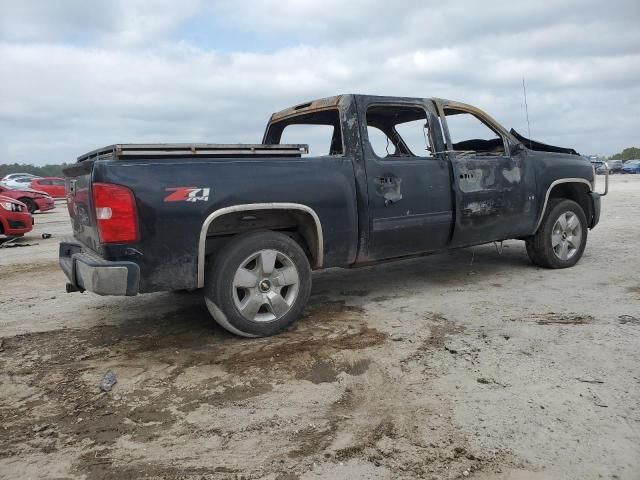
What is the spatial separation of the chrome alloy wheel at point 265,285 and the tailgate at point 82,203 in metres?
1.04

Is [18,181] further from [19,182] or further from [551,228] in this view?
[551,228]

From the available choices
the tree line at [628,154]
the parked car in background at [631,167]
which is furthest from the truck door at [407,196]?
the tree line at [628,154]

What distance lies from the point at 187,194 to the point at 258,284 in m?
0.85

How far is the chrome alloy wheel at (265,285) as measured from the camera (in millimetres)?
3816

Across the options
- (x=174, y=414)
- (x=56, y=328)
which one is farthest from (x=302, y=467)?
(x=56, y=328)

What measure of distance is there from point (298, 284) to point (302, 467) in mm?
1882

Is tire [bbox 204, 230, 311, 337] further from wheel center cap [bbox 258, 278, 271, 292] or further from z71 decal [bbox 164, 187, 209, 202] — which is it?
z71 decal [bbox 164, 187, 209, 202]

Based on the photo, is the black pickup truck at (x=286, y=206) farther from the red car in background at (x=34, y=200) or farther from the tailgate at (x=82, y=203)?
the red car in background at (x=34, y=200)

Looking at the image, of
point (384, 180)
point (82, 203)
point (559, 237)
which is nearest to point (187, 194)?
point (82, 203)

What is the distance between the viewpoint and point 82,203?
3943mm

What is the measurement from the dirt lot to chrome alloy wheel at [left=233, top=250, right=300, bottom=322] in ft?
0.83

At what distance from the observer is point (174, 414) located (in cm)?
279

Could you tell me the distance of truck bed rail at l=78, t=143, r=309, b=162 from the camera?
353 cm

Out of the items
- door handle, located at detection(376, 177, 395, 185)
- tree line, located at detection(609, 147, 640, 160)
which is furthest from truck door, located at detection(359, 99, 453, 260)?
tree line, located at detection(609, 147, 640, 160)
